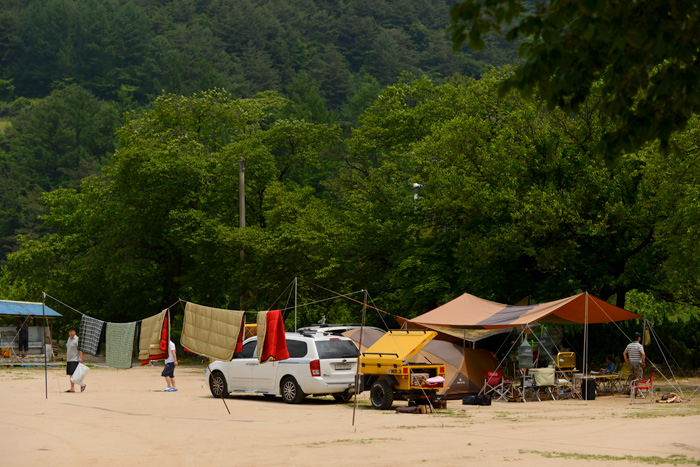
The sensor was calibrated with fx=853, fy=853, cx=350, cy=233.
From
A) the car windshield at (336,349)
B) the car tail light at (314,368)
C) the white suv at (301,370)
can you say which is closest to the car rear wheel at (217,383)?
the white suv at (301,370)

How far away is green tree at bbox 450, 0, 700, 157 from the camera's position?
6516 millimetres

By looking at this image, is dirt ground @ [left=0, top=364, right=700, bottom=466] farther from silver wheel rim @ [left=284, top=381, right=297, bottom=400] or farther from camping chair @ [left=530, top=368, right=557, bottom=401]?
camping chair @ [left=530, top=368, right=557, bottom=401]

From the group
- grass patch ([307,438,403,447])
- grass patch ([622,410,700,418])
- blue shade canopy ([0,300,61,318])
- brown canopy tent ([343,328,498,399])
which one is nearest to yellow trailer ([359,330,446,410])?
brown canopy tent ([343,328,498,399])

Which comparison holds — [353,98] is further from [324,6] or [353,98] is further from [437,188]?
[437,188]

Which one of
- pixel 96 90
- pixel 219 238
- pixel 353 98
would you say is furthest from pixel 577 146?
pixel 96 90

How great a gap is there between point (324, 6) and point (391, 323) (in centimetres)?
11805

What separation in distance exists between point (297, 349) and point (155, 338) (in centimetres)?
374

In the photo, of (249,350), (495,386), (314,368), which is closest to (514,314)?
(495,386)

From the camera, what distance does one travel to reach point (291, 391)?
63.8ft

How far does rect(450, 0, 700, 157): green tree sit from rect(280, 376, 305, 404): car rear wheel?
12783 millimetres

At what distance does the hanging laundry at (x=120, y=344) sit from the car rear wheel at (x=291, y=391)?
602 centimetres

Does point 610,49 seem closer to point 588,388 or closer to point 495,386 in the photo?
point 495,386

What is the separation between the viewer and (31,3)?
443 feet

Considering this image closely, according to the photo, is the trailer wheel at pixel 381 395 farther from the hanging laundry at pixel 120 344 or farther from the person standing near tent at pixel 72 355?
the person standing near tent at pixel 72 355
